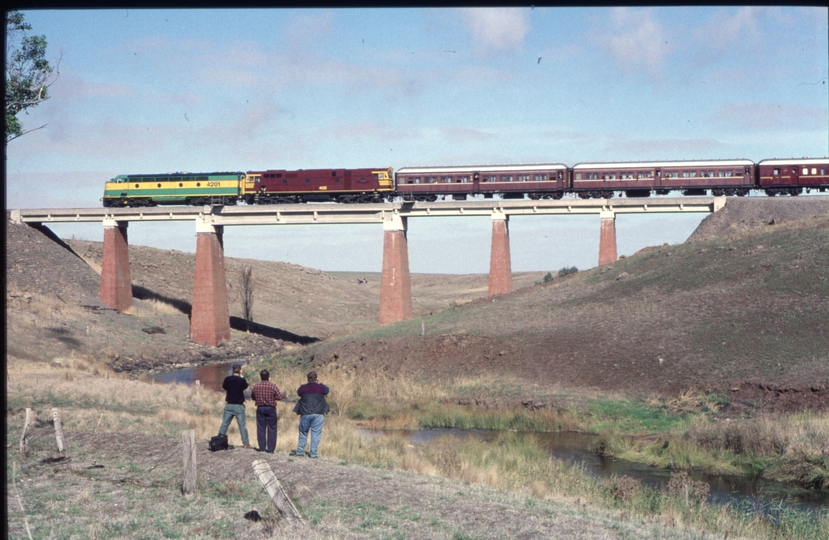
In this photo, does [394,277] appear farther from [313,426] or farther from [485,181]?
[313,426]

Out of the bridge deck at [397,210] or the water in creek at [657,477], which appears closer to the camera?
the water in creek at [657,477]

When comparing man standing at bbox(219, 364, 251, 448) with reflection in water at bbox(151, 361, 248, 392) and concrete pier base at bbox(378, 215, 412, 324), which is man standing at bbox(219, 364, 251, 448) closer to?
reflection in water at bbox(151, 361, 248, 392)

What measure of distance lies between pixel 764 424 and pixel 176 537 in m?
18.5

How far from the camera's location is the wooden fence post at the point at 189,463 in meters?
15.1

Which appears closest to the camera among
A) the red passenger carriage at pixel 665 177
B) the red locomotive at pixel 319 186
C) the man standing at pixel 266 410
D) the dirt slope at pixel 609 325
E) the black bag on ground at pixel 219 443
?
the man standing at pixel 266 410

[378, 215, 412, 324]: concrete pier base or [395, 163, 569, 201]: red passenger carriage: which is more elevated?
[395, 163, 569, 201]: red passenger carriage

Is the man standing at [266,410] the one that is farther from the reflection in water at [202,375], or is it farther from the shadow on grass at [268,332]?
the shadow on grass at [268,332]

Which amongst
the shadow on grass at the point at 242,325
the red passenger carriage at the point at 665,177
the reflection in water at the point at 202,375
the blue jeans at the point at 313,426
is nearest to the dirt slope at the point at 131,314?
the shadow on grass at the point at 242,325

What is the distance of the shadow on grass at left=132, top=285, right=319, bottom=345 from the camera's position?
80000mm

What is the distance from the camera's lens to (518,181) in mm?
65812

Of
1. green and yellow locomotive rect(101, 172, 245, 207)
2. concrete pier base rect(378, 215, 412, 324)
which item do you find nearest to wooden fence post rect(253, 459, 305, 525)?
concrete pier base rect(378, 215, 412, 324)

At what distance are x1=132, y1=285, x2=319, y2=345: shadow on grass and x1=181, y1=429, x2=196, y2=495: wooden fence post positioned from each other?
207ft

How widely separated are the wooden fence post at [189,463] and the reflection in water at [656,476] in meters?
11.0

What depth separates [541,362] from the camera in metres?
39.3
